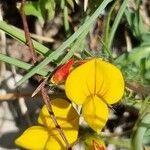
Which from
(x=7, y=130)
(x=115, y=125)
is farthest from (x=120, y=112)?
(x=7, y=130)

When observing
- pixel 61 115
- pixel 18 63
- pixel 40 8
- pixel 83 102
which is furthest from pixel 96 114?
pixel 40 8

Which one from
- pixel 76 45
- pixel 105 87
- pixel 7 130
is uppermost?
pixel 76 45

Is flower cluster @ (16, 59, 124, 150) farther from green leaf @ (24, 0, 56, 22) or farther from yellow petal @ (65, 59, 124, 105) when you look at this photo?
green leaf @ (24, 0, 56, 22)

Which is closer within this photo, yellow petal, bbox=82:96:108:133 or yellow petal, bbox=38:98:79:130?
yellow petal, bbox=82:96:108:133

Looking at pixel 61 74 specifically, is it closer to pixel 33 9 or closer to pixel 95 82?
pixel 95 82

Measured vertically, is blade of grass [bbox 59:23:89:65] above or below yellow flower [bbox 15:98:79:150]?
above

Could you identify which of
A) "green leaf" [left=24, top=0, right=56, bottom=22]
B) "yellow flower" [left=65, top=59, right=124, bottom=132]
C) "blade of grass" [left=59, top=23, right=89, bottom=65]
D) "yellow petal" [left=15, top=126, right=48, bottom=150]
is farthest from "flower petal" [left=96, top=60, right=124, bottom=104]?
"green leaf" [left=24, top=0, right=56, bottom=22]

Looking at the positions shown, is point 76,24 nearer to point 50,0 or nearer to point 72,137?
point 50,0
